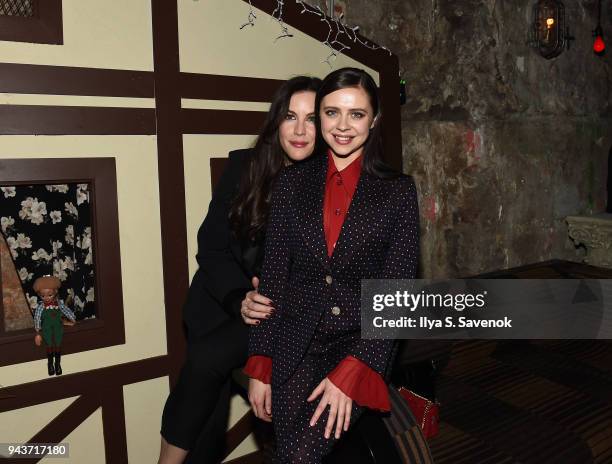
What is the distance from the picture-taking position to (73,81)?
2.62 metres

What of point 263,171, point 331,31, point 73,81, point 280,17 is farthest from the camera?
Answer: point 331,31

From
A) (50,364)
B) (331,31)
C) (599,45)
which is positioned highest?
(599,45)

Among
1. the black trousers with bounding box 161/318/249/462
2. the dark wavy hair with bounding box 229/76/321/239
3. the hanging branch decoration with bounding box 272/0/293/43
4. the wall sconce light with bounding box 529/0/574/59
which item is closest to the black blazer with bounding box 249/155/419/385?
the black trousers with bounding box 161/318/249/462

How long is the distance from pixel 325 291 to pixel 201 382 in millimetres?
660

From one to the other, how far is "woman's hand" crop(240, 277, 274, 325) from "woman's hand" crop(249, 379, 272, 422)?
0.22 metres

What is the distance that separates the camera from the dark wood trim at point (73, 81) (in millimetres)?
2500

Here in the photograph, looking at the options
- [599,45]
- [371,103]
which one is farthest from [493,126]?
[371,103]

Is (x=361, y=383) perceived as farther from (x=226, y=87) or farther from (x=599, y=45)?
(x=599, y=45)

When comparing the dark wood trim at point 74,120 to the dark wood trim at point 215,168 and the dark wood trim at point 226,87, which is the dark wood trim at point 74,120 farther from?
the dark wood trim at point 215,168

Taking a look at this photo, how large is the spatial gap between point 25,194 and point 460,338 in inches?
96.3

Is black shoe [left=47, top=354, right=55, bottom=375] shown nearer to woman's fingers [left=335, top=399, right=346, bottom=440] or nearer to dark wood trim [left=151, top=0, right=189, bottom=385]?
dark wood trim [left=151, top=0, right=189, bottom=385]

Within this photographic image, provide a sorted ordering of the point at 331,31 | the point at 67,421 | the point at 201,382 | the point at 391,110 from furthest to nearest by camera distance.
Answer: the point at 391,110 → the point at 331,31 → the point at 67,421 → the point at 201,382

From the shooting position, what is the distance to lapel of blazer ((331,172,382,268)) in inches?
74.5

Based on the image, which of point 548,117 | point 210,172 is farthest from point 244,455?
point 548,117
